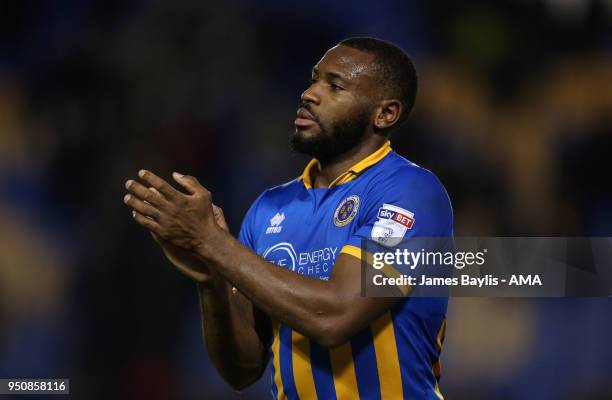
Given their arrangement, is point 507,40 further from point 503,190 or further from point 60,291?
point 60,291

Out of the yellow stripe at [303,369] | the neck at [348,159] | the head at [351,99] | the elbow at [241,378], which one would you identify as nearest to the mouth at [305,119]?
the head at [351,99]

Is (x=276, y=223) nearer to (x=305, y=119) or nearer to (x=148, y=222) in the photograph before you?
(x=305, y=119)

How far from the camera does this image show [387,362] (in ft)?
8.82

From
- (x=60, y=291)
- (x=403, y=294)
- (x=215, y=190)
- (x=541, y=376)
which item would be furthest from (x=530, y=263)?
(x=60, y=291)

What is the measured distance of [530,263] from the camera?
11.0 feet

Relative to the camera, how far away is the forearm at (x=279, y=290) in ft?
7.98

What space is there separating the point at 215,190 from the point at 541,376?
2345 millimetres

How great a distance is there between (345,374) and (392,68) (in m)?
1.13

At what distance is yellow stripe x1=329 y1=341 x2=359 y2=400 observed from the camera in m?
2.69

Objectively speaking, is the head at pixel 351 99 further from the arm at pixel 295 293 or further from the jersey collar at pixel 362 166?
the arm at pixel 295 293

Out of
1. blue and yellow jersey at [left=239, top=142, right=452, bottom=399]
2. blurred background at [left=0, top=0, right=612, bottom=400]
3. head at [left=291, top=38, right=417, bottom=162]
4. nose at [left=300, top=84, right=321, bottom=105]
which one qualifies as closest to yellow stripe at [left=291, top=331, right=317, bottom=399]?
blue and yellow jersey at [left=239, top=142, right=452, bottom=399]

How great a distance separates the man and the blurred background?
2.35 metres

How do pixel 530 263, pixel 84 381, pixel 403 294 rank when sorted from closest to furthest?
1. pixel 403 294
2. pixel 530 263
3. pixel 84 381

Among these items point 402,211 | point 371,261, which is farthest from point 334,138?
point 371,261
